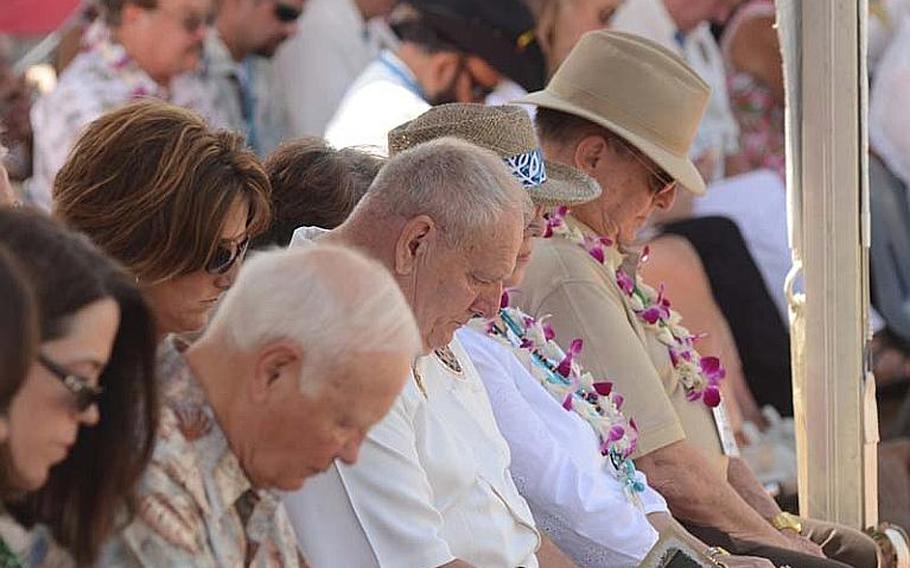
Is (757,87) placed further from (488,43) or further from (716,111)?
(488,43)

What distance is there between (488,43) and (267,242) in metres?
2.98

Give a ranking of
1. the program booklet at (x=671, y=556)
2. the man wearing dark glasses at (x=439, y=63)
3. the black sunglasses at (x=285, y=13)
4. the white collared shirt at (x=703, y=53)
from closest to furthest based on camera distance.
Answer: the program booklet at (x=671, y=556) → the man wearing dark glasses at (x=439, y=63) → the black sunglasses at (x=285, y=13) → the white collared shirt at (x=703, y=53)

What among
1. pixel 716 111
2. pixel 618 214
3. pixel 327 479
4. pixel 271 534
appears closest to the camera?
pixel 271 534

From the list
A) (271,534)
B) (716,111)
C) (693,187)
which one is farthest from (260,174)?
(716,111)

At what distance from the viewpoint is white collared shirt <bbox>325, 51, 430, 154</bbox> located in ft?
18.8

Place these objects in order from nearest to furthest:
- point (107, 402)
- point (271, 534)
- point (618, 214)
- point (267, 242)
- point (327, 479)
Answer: point (107, 402), point (271, 534), point (327, 479), point (267, 242), point (618, 214)

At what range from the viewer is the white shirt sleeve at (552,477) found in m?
3.45

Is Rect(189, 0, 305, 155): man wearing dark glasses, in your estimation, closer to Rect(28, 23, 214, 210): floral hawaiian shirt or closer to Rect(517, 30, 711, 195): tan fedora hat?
Rect(28, 23, 214, 210): floral hawaiian shirt

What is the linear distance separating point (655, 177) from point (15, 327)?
237 cm

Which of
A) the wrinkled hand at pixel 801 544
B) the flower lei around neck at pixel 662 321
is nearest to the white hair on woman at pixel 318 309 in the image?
the flower lei around neck at pixel 662 321

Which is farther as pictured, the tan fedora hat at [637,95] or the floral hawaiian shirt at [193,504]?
the tan fedora hat at [637,95]

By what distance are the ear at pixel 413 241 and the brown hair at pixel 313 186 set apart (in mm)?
489

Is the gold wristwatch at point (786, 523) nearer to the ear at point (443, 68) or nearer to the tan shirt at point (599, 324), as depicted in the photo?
the tan shirt at point (599, 324)

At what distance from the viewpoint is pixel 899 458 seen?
234 inches
